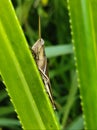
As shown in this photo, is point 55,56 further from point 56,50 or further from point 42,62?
point 42,62

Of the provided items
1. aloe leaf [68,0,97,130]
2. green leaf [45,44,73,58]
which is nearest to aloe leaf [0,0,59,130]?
aloe leaf [68,0,97,130]

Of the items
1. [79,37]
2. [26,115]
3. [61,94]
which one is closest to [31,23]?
[61,94]

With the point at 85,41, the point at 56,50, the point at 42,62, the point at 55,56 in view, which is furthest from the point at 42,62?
the point at 55,56

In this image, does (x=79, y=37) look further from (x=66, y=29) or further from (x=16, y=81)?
(x=66, y=29)

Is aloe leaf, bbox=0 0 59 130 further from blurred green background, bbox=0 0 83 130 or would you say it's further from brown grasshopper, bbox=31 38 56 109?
blurred green background, bbox=0 0 83 130

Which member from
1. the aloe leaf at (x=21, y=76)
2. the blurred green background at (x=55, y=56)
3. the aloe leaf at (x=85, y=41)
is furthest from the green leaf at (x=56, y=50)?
the aloe leaf at (x=21, y=76)

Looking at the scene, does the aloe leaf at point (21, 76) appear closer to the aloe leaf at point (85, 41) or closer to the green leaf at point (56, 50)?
the aloe leaf at point (85, 41)
